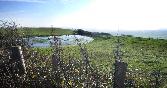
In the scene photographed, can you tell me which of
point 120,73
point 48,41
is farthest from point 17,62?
point 48,41

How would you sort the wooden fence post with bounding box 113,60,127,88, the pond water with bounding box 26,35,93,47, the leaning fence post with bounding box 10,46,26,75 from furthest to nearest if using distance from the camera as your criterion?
the pond water with bounding box 26,35,93,47, the leaning fence post with bounding box 10,46,26,75, the wooden fence post with bounding box 113,60,127,88

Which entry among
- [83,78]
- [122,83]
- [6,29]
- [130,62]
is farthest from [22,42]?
[130,62]

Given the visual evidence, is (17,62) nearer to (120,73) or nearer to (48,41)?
(120,73)

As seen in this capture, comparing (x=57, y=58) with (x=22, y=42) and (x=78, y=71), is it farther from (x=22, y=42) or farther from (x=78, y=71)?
(x=22, y=42)

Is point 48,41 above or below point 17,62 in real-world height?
below

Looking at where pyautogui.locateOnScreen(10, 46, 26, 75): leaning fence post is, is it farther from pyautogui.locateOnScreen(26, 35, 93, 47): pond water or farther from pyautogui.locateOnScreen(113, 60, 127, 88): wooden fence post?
pyautogui.locateOnScreen(113, 60, 127, 88): wooden fence post

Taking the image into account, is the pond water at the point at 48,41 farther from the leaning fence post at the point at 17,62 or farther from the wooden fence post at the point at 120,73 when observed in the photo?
the wooden fence post at the point at 120,73

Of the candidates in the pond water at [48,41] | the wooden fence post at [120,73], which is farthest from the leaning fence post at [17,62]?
the wooden fence post at [120,73]

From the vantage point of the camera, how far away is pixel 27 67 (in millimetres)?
11562

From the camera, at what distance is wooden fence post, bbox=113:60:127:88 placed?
364 inches

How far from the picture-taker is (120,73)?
9.33m

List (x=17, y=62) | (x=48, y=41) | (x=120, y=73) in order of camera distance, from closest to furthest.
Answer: (x=120, y=73) < (x=17, y=62) < (x=48, y=41)

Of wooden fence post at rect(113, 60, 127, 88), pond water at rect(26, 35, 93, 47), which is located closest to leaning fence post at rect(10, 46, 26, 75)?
pond water at rect(26, 35, 93, 47)

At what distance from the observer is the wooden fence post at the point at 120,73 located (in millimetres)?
9248
